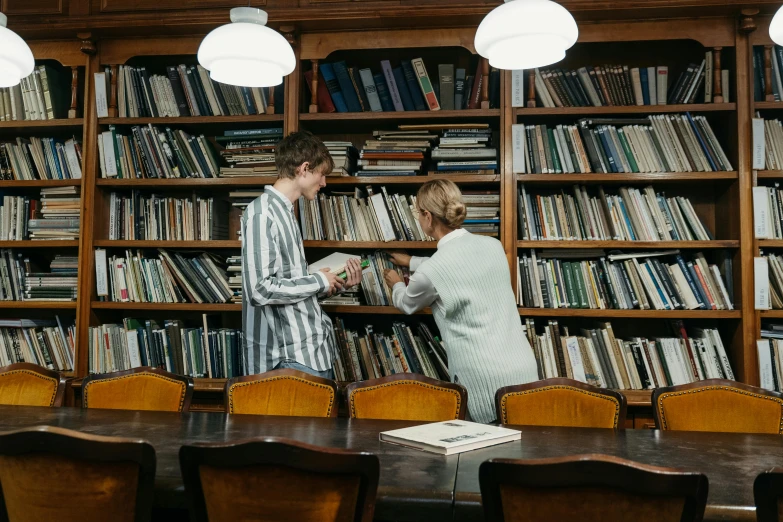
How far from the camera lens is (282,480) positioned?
120cm

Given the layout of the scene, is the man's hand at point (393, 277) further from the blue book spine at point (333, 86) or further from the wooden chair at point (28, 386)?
the wooden chair at point (28, 386)

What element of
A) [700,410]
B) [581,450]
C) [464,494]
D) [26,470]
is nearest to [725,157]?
[700,410]

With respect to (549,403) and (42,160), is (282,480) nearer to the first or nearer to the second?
(549,403)

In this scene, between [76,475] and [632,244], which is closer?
[76,475]

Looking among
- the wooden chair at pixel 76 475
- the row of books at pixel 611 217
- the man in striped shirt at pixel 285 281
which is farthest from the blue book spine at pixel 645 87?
the wooden chair at pixel 76 475

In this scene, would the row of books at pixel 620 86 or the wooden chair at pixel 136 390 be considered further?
the row of books at pixel 620 86

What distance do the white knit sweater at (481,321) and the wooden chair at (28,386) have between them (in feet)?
4.59

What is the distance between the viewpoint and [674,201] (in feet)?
10.0

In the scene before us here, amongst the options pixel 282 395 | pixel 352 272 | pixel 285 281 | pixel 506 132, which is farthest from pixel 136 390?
pixel 506 132

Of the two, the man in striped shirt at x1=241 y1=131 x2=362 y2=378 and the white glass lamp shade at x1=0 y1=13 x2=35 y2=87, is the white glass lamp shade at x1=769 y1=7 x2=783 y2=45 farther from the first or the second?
the white glass lamp shade at x1=0 y1=13 x2=35 y2=87

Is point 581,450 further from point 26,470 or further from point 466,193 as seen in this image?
point 466,193

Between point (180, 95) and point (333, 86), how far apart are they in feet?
2.56

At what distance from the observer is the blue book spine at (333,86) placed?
3.24m

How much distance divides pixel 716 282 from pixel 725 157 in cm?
57
